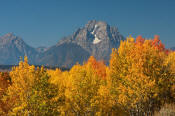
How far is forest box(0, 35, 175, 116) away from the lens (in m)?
29.6

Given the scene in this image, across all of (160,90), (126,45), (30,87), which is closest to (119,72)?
(126,45)

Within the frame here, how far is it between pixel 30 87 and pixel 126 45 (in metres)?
17.9

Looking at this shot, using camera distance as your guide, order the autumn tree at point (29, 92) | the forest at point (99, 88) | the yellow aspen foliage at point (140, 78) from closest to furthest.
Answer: the autumn tree at point (29, 92)
the forest at point (99, 88)
the yellow aspen foliage at point (140, 78)

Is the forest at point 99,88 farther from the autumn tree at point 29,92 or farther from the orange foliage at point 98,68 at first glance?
the orange foliage at point 98,68

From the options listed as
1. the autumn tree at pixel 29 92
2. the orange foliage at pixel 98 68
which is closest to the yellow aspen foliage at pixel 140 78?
the autumn tree at pixel 29 92

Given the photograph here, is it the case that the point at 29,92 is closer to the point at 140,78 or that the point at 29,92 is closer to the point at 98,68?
the point at 140,78

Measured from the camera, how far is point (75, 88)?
3631 cm

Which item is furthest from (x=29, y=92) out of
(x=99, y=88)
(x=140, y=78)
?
(x=140, y=78)

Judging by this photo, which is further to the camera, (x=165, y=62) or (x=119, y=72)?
(x=119, y=72)

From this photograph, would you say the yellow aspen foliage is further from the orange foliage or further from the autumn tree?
the orange foliage

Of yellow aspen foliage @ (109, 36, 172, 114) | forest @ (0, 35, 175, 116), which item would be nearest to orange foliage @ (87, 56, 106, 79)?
forest @ (0, 35, 175, 116)

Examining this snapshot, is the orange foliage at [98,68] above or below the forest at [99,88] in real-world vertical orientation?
above

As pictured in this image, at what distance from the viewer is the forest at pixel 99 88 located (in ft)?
97.1

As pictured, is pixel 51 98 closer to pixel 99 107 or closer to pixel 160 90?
pixel 99 107
